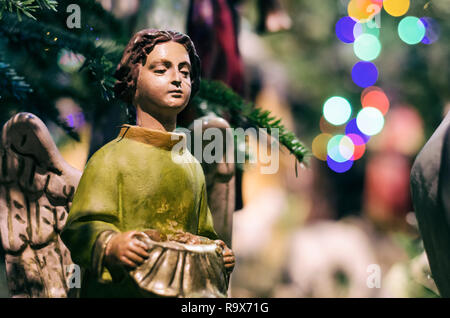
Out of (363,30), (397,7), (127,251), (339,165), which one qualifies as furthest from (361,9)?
(127,251)

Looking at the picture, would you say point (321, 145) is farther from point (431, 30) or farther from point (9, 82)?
point (9, 82)

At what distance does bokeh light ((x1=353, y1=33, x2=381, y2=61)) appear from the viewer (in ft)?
11.1

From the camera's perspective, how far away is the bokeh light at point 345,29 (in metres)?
3.44

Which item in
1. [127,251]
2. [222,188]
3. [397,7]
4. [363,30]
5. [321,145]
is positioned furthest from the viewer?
[321,145]

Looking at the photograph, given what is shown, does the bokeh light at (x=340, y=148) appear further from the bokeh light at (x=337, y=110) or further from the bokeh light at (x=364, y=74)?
the bokeh light at (x=364, y=74)

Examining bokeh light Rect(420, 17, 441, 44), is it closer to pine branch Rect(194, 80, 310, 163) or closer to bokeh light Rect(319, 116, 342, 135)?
bokeh light Rect(319, 116, 342, 135)

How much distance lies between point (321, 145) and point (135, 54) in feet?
9.32

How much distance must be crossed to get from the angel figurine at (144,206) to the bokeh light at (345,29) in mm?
2509

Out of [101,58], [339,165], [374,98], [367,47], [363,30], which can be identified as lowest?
[339,165]

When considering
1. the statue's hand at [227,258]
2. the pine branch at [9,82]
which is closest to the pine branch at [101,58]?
the pine branch at [9,82]

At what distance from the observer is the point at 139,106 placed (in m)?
1.10

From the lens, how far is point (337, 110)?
137 inches

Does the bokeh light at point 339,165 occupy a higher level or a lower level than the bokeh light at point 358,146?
lower

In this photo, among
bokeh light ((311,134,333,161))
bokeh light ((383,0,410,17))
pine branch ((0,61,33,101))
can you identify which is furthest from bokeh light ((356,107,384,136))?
pine branch ((0,61,33,101))
